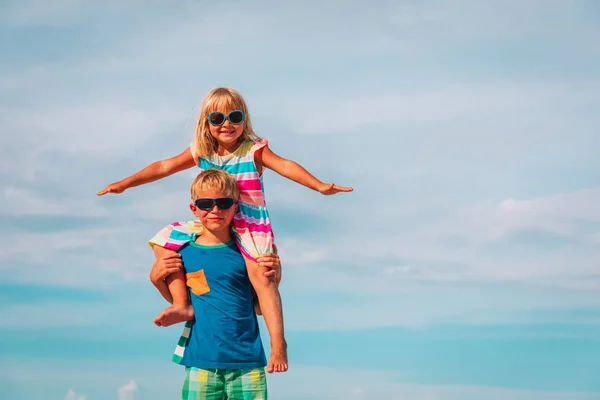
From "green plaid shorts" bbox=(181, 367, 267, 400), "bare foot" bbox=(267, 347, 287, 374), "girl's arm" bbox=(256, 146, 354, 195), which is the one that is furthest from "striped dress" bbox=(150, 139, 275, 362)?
"bare foot" bbox=(267, 347, 287, 374)

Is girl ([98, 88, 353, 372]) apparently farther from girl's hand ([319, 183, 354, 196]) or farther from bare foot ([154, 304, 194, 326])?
girl's hand ([319, 183, 354, 196])

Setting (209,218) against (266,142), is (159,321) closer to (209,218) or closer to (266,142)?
(209,218)

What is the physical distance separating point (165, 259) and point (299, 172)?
5.72ft

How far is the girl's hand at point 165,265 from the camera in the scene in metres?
9.59

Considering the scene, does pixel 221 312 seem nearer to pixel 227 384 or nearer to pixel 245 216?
pixel 227 384

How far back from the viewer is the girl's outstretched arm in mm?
9969

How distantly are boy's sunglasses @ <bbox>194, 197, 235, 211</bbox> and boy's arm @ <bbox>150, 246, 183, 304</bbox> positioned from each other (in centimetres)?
70

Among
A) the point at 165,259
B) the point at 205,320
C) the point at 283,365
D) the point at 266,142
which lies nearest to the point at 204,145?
the point at 266,142

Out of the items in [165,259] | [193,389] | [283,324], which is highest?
[165,259]

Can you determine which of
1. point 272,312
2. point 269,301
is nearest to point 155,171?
point 269,301

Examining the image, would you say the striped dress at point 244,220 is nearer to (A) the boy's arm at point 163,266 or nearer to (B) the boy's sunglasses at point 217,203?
(A) the boy's arm at point 163,266

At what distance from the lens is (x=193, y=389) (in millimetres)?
9328

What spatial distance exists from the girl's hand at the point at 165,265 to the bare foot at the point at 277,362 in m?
1.39

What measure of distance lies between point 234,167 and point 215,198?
0.55 metres
